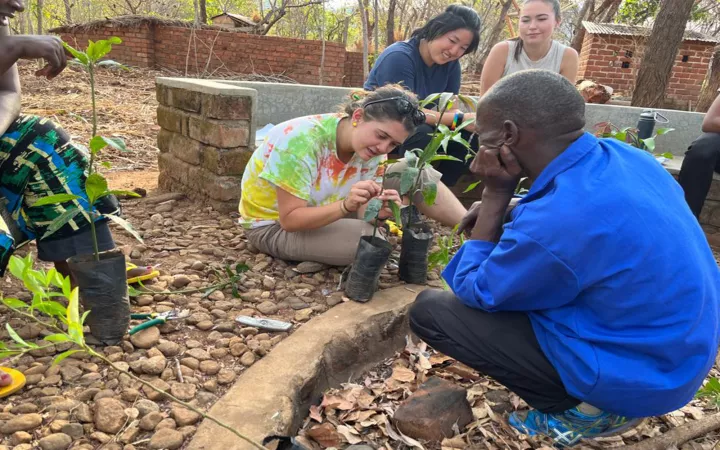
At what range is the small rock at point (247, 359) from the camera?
179 cm

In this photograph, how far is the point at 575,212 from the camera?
4.26 feet

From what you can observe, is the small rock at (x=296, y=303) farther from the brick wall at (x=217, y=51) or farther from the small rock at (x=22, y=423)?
the brick wall at (x=217, y=51)

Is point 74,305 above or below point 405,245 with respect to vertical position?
above

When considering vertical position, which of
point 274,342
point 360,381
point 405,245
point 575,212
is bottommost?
point 360,381

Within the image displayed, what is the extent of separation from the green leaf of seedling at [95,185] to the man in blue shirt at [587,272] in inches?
42.6

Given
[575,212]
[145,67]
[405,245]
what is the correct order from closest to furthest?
[575,212]
[405,245]
[145,67]

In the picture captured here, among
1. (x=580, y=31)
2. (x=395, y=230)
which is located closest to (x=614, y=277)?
(x=395, y=230)

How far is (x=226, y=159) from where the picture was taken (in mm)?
3164

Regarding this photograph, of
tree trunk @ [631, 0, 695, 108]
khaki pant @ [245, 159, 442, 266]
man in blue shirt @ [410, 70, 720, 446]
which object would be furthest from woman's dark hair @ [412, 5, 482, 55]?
tree trunk @ [631, 0, 695, 108]

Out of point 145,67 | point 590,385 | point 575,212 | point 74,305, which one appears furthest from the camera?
point 145,67

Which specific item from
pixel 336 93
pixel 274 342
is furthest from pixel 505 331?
pixel 336 93

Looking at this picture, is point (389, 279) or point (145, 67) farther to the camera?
point (145, 67)

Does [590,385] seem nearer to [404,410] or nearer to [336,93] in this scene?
[404,410]

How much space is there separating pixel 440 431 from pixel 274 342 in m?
0.64
